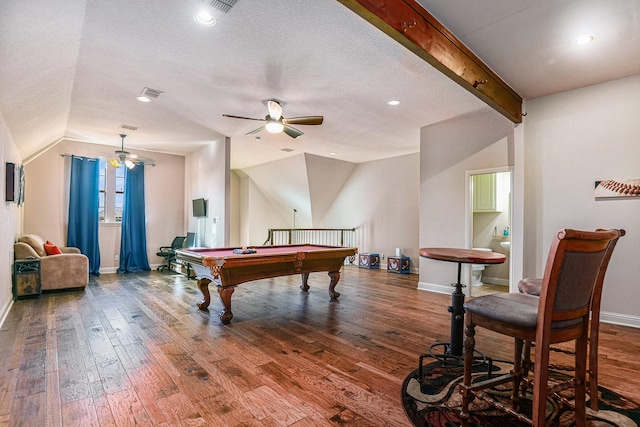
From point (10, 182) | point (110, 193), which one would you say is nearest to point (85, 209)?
point (110, 193)

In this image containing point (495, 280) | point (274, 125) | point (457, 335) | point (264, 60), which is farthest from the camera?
point (495, 280)

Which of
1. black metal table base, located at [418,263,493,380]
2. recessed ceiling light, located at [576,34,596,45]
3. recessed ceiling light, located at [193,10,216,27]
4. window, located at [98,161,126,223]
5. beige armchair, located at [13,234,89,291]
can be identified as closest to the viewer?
recessed ceiling light, located at [193,10,216,27]

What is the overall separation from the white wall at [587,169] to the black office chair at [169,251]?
7053 mm

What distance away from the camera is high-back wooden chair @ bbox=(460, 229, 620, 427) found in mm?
1470

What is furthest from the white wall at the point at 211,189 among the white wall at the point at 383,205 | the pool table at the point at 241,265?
the white wall at the point at 383,205

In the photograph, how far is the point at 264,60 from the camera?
326 centimetres

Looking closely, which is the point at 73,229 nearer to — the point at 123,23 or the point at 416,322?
the point at 123,23

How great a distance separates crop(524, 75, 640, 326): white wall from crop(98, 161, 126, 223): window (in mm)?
8171

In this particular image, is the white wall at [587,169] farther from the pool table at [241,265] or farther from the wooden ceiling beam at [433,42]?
the pool table at [241,265]

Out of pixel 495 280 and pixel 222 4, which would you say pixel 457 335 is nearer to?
pixel 222 4

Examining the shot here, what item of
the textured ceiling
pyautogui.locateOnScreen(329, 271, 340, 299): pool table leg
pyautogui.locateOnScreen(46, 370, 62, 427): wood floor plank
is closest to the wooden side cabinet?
the textured ceiling

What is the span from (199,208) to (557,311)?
22.9ft

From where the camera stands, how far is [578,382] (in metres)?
1.71

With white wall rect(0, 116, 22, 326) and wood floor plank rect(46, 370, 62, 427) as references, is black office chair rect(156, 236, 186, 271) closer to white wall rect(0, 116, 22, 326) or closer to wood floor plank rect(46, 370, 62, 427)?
white wall rect(0, 116, 22, 326)
